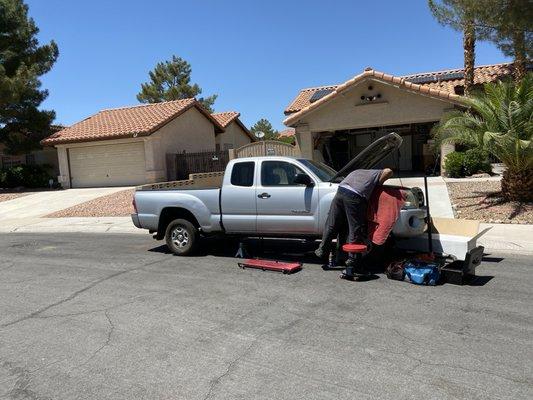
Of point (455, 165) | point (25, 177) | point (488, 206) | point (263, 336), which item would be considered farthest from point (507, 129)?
point (25, 177)

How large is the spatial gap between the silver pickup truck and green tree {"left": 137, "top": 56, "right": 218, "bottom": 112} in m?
43.3

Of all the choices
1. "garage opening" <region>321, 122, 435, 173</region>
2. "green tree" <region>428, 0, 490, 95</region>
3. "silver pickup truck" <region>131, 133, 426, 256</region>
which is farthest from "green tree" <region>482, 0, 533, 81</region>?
"silver pickup truck" <region>131, 133, 426, 256</region>

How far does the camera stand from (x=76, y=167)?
2714cm

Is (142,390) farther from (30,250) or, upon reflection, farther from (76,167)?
(76,167)

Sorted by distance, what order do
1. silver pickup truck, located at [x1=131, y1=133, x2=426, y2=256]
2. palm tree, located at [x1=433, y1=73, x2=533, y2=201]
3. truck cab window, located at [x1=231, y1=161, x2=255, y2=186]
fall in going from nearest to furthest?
silver pickup truck, located at [x1=131, y1=133, x2=426, y2=256] → truck cab window, located at [x1=231, y1=161, x2=255, y2=186] → palm tree, located at [x1=433, y1=73, x2=533, y2=201]

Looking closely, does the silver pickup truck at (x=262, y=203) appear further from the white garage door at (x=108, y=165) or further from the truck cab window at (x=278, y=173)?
the white garage door at (x=108, y=165)

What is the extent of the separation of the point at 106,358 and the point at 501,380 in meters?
3.44

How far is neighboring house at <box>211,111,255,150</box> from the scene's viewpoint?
35656 mm

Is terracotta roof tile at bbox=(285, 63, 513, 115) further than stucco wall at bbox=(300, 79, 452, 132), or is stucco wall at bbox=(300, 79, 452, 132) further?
terracotta roof tile at bbox=(285, 63, 513, 115)

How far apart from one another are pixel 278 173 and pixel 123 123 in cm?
2095

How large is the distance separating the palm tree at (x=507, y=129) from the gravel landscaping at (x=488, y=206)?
0.43 m

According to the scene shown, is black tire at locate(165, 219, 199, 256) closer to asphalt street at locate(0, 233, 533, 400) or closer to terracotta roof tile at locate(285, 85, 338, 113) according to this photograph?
→ asphalt street at locate(0, 233, 533, 400)

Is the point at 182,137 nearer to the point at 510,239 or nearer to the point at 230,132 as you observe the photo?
the point at 230,132

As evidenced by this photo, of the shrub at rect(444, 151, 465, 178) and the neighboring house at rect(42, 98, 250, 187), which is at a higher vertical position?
the neighboring house at rect(42, 98, 250, 187)
